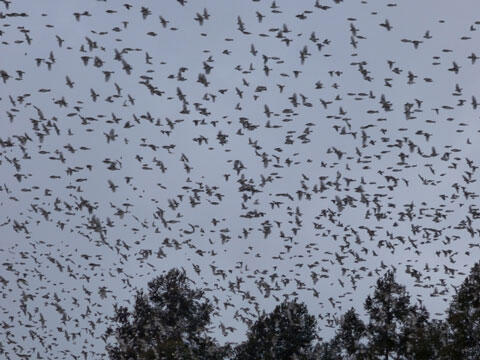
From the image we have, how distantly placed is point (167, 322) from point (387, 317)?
2035cm

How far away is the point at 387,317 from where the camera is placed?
50.4 meters

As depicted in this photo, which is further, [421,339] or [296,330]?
[296,330]

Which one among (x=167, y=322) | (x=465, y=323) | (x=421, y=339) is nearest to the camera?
(x=465, y=323)

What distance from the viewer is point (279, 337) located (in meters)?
62.7

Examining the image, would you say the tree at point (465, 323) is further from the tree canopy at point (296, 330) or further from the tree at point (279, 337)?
the tree at point (279, 337)

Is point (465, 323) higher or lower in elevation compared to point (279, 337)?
lower

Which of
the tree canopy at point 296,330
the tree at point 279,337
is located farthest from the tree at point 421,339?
the tree at point 279,337

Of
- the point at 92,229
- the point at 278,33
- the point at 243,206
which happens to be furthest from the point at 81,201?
the point at 278,33

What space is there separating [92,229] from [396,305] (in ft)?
72.2

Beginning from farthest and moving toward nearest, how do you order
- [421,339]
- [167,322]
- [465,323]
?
[167,322] → [421,339] → [465,323]

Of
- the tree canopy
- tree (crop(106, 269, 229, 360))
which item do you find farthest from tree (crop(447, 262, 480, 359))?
tree (crop(106, 269, 229, 360))

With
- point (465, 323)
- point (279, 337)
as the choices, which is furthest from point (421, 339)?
point (279, 337)

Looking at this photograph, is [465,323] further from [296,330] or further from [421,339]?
[296,330]

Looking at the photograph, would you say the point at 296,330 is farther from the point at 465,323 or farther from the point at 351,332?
the point at 465,323
